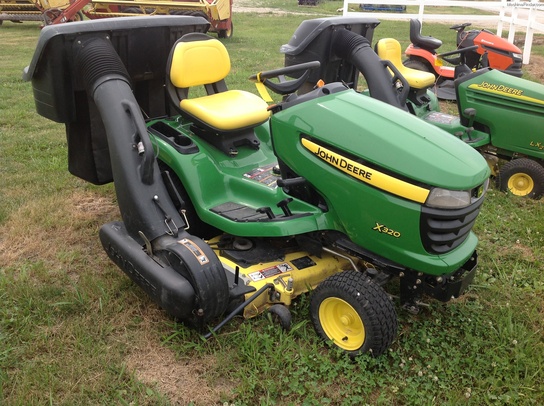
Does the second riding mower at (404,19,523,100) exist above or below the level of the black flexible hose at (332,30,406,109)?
below

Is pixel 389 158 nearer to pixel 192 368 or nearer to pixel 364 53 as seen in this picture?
pixel 192 368

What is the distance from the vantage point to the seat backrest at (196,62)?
328 centimetres

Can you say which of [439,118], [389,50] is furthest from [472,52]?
[439,118]

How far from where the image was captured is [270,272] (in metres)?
2.81

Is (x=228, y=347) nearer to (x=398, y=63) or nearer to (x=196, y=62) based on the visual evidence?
(x=196, y=62)

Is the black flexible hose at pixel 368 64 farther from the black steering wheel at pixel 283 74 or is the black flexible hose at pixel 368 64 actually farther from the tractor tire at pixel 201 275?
the tractor tire at pixel 201 275

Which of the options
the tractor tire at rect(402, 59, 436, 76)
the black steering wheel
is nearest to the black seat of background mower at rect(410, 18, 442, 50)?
the tractor tire at rect(402, 59, 436, 76)

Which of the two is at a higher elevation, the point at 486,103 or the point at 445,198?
the point at 445,198

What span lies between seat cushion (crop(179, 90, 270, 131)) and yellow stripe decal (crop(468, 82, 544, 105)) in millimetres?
2161

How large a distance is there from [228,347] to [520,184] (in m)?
2.98

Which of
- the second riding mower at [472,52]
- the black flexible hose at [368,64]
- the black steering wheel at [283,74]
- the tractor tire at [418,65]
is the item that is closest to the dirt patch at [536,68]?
the second riding mower at [472,52]

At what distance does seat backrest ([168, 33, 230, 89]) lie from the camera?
328cm

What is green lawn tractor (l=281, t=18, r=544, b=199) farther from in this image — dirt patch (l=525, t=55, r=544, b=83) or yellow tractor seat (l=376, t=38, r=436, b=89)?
dirt patch (l=525, t=55, r=544, b=83)

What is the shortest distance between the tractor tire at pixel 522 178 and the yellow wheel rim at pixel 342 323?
7.97 feet
